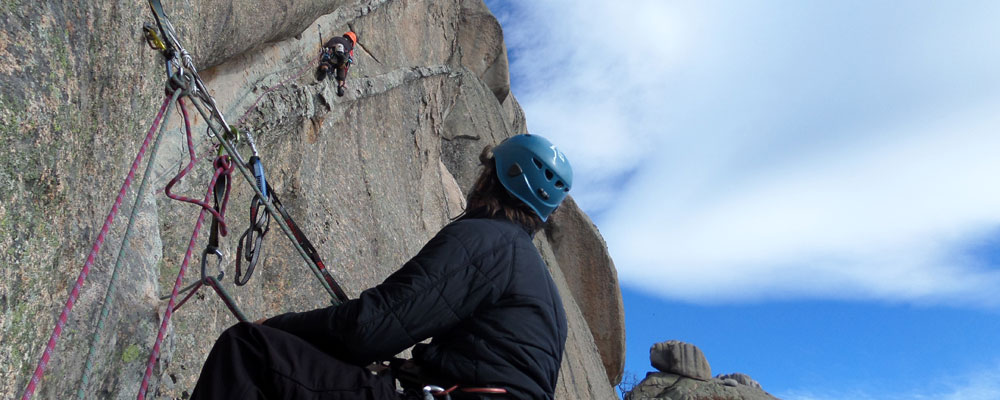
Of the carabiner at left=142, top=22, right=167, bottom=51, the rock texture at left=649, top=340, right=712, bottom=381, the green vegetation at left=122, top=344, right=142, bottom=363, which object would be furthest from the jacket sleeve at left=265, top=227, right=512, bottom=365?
the rock texture at left=649, top=340, right=712, bottom=381

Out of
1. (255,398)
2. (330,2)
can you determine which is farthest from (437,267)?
(330,2)

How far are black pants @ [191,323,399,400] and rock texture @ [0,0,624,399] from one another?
59 centimetres

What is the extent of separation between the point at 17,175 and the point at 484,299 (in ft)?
4.94

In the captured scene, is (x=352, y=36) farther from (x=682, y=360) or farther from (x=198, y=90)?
(x=682, y=360)

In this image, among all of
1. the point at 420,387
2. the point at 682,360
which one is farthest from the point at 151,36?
the point at 682,360

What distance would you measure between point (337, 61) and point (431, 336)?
4639mm

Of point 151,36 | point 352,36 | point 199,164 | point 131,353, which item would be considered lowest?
point 131,353

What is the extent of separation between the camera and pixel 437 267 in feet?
8.23

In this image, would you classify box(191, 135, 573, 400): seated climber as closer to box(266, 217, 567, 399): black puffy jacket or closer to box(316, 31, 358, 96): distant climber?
box(266, 217, 567, 399): black puffy jacket

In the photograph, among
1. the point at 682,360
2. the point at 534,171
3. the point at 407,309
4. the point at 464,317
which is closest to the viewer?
the point at 407,309

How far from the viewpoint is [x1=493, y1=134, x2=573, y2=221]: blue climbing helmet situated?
3117 mm

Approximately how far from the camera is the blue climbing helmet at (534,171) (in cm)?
312

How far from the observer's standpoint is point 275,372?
88.0 inches

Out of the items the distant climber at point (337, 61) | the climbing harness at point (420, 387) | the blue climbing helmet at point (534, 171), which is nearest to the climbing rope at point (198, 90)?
the climbing harness at point (420, 387)
